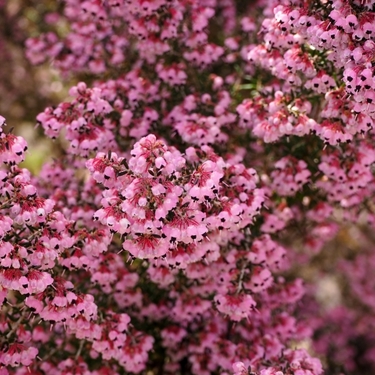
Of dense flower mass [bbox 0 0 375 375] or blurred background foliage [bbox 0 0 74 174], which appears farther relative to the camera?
blurred background foliage [bbox 0 0 74 174]

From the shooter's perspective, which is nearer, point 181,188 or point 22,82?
point 181,188

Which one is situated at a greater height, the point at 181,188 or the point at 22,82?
the point at 22,82

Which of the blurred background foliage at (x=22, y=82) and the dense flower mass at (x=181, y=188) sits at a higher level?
the blurred background foliage at (x=22, y=82)

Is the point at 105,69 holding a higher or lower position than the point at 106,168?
higher

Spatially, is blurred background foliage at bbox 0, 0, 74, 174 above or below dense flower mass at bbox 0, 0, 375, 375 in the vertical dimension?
above

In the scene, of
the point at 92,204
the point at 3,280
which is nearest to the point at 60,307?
the point at 3,280

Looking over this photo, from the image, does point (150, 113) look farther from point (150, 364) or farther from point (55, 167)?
point (150, 364)

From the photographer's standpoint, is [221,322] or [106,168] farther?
[221,322]

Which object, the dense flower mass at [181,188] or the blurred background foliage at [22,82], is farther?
the blurred background foliage at [22,82]
